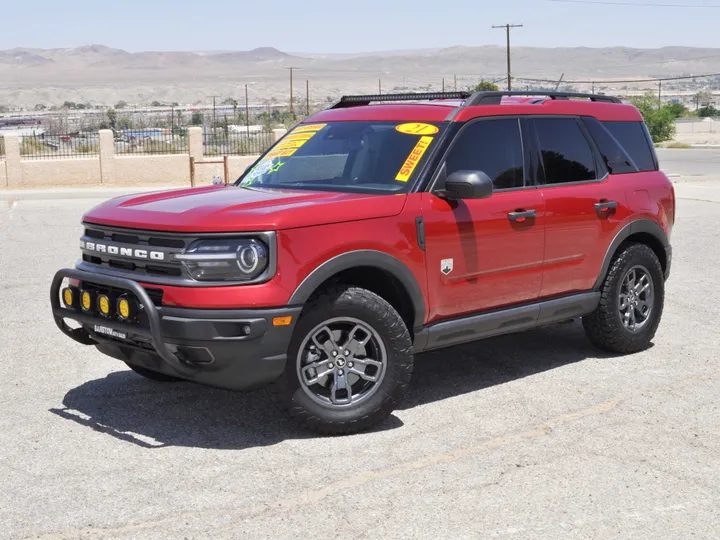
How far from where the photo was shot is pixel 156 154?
127ft

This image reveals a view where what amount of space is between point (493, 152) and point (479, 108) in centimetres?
31

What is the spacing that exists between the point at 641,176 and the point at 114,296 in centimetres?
431

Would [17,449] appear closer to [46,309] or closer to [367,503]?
[367,503]

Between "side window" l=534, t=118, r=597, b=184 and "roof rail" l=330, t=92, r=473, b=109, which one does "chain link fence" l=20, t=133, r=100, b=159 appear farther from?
"side window" l=534, t=118, r=597, b=184

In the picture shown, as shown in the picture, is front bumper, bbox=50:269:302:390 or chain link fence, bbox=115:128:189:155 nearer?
front bumper, bbox=50:269:302:390

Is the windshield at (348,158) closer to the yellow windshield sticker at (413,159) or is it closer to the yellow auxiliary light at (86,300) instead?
the yellow windshield sticker at (413,159)

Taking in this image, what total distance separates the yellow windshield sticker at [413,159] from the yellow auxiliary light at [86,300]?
201 cm

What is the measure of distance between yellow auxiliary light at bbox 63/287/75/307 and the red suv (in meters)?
0.02

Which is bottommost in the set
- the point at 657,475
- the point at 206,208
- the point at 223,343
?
the point at 657,475

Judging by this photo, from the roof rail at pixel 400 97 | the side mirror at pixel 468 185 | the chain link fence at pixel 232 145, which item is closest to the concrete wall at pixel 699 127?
the chain link fence at pixel 232 145

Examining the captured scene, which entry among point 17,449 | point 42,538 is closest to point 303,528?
point 42,538

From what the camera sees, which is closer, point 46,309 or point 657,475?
point 657,475

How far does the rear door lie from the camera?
23.0 feet

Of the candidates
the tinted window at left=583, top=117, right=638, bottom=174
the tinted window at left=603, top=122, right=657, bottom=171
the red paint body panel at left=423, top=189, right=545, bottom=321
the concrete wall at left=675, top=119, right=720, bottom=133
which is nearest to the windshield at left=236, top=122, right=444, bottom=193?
the red paint body panel at left=423, top=189, right=545, bottom=321
